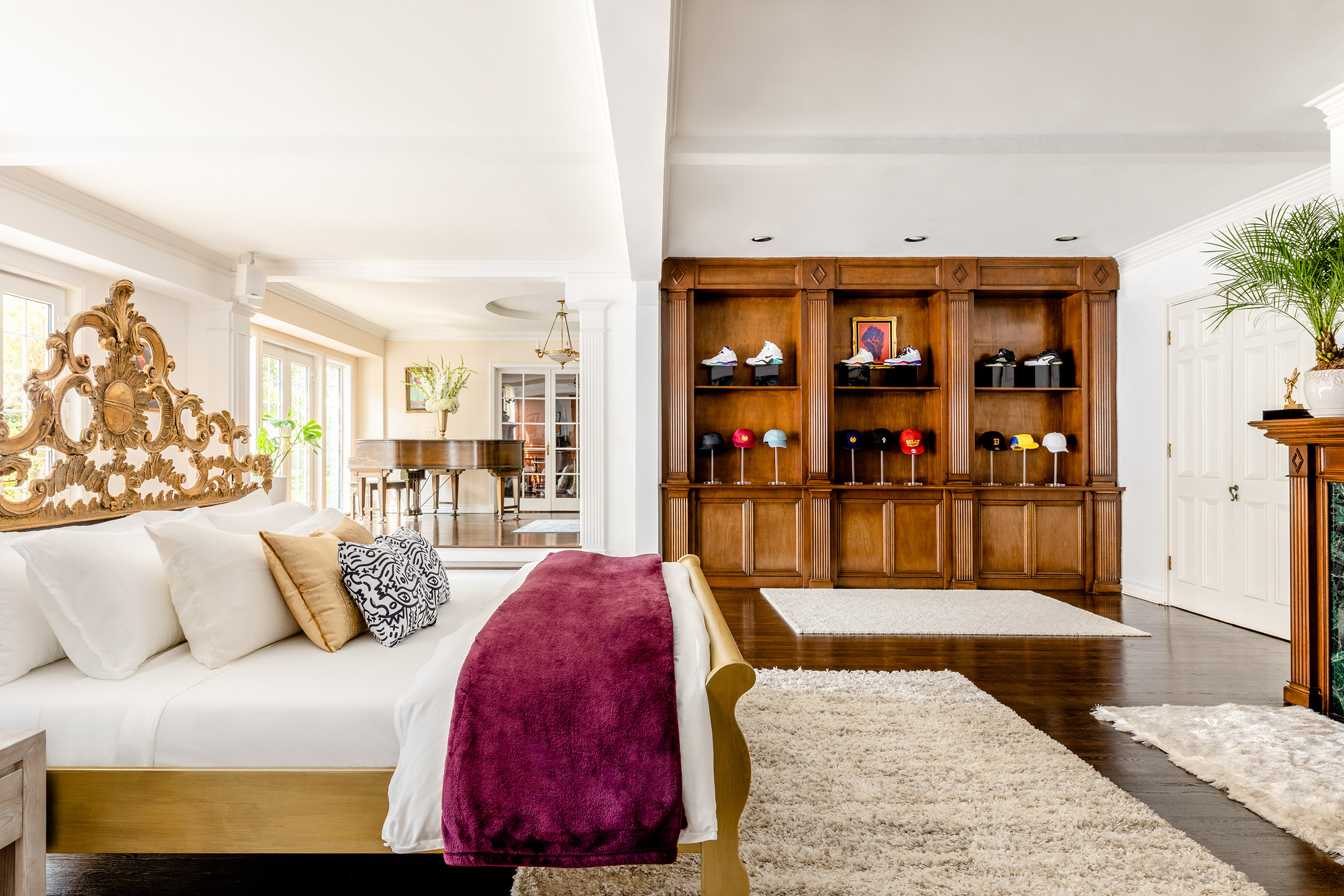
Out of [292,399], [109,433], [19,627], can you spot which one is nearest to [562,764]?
[19,627]

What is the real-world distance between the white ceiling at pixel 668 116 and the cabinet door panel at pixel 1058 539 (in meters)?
1.94

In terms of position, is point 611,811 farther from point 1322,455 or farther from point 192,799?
point 1322,455

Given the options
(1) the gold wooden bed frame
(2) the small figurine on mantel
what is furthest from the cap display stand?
(1) the gold wooden bed frame

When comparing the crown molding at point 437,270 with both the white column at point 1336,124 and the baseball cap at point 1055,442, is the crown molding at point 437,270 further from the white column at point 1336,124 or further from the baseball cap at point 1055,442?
the white column at point 1336,124

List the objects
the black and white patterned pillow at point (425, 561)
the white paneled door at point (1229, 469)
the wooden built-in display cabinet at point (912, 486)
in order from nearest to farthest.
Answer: the black and white patterned pillow at point (425, 561)
the white paneled door at point (1229, 469)
the wooden built-in display cabinet at point (912, 486)

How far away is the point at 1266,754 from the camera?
2.34 metres

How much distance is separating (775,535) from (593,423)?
5.37ft

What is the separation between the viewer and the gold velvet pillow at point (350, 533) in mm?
2436

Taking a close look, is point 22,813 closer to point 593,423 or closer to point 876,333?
point 593,423

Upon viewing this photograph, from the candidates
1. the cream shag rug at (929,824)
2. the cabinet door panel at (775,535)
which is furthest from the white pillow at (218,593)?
the cabinet door panel at (775,535)

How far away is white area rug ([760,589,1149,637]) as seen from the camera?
13.0ft

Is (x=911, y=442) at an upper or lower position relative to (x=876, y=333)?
lower

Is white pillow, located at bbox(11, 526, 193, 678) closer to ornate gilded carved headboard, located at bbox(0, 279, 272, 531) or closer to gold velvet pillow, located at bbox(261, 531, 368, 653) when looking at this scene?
gold velvet pillow, located at bbox(261, 531, 368, 653)

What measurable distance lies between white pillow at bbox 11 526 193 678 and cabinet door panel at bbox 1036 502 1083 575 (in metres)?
5.38
